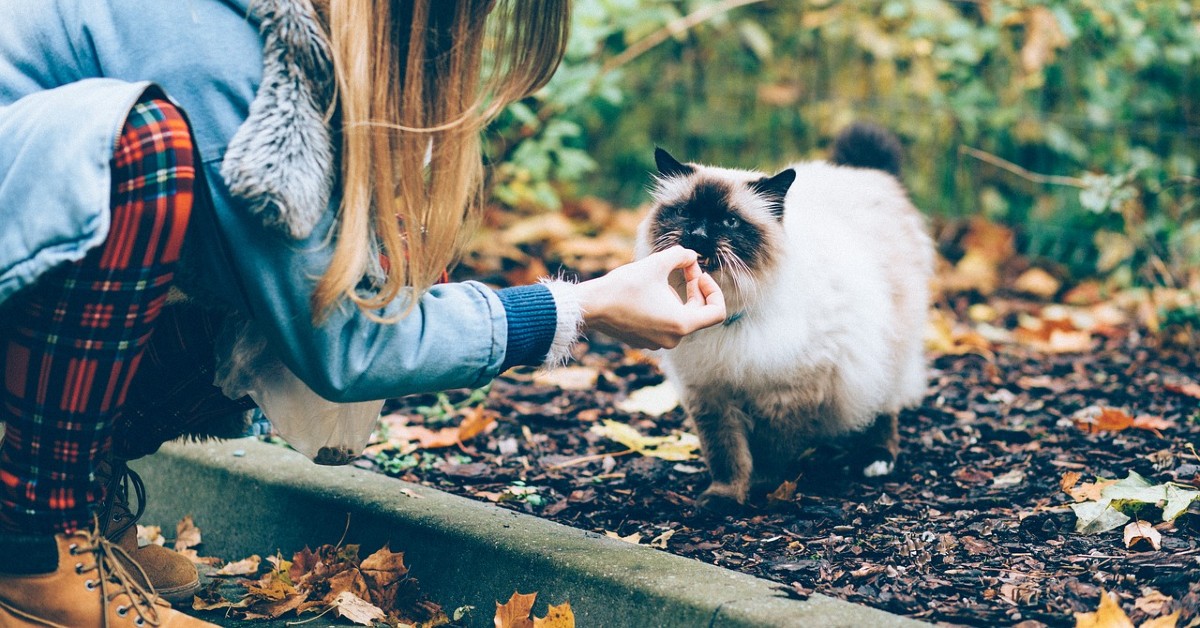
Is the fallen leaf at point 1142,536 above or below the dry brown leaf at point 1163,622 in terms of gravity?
above

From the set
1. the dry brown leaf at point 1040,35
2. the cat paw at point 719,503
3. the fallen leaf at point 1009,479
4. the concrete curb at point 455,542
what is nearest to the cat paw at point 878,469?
the fallen leaf at point 1009,479

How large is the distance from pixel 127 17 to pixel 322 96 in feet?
1.12

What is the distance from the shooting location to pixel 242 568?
254cm

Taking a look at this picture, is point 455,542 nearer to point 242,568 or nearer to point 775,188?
point 242,568

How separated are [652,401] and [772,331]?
84 cm

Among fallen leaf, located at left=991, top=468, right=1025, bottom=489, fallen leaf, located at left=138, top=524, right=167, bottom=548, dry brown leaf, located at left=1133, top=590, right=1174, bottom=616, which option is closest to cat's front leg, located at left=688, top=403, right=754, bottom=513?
fallen leaf, located at left=991, top=468, right=1025, bottom=489

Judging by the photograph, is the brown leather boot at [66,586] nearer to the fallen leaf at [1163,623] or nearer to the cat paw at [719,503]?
the cat paw at [719,503]

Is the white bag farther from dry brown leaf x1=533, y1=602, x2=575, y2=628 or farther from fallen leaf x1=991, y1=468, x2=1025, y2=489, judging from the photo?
fallen leaf x1=991, y1=468, x2=1025, y2=489

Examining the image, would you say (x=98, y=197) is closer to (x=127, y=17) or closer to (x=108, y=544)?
(x=127, y=17)

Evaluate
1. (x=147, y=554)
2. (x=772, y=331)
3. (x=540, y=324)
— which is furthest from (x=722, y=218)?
(x=147, y=554)

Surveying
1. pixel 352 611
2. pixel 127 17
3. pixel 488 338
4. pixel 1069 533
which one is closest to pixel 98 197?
pixel 127 17

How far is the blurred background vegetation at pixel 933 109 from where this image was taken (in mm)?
4328

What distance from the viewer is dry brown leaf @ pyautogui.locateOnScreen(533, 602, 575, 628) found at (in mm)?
2059

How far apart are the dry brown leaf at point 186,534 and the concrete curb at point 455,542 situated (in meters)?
0.02
